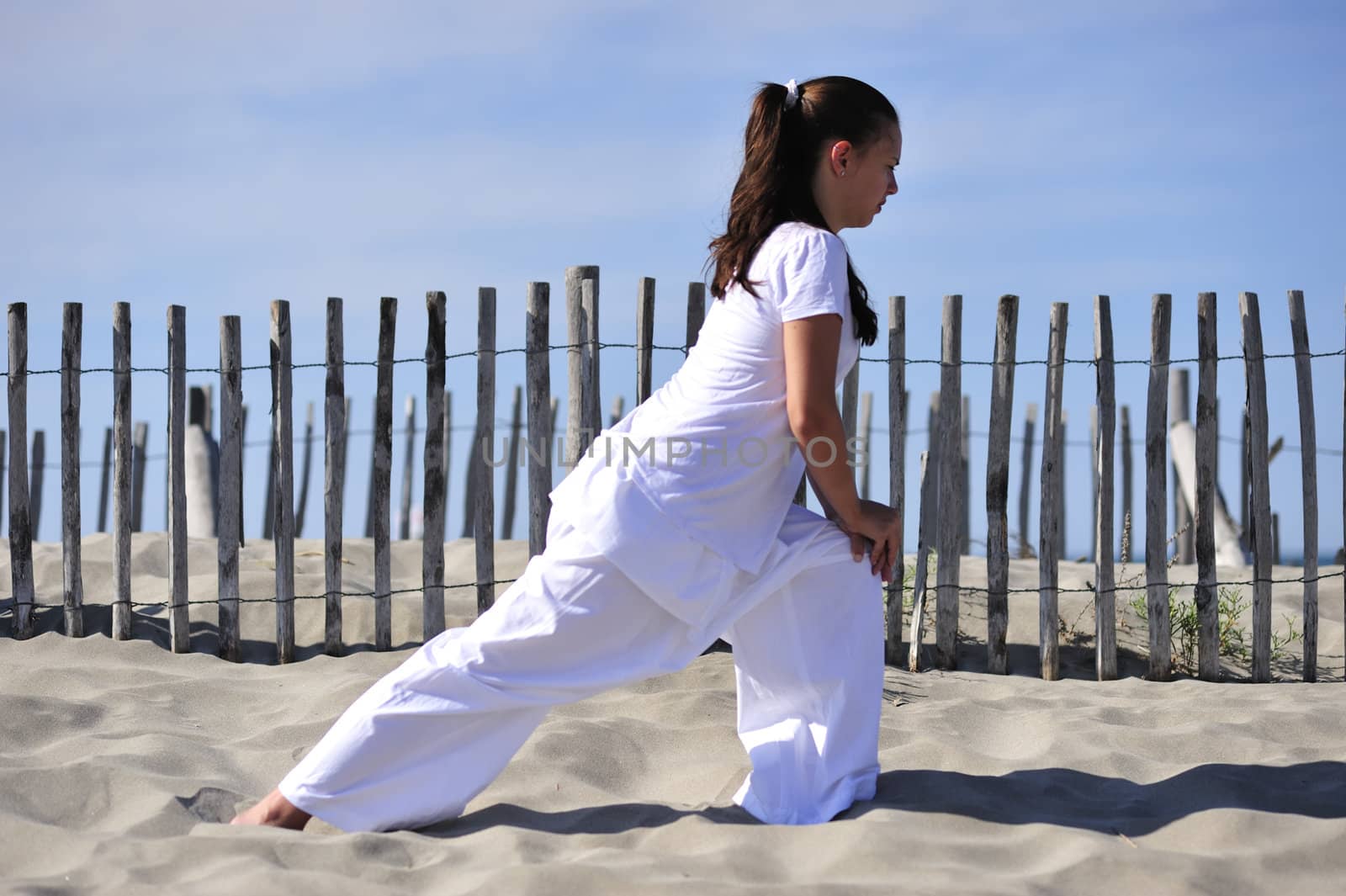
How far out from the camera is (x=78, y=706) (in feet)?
12.5

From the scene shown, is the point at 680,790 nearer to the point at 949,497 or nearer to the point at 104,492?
the point at 949,497

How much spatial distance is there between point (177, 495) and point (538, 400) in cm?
155

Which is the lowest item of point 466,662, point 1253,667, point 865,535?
point 1253,667

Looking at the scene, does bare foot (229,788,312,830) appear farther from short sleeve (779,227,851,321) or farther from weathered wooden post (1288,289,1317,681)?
weathered wooden post (1288,289,1317,681)

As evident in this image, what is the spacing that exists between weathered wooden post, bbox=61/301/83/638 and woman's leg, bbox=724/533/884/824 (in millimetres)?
3622

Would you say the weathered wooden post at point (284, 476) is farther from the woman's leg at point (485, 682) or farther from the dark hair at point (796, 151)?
the dark hair at point (796, 151)

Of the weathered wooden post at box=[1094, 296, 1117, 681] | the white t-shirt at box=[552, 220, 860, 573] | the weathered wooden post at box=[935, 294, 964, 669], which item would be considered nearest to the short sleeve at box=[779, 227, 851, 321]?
the white t-shirt at box=[552, 220, 860, 573]

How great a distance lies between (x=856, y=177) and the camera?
2.61 meters

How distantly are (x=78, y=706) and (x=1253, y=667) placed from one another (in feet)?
14.4

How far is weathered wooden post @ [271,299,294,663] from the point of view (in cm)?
500

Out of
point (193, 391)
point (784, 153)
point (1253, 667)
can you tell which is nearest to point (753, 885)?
point (784, 153)

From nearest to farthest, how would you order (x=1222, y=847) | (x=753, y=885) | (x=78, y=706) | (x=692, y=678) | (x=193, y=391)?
(x=753, y=885)
(x=1222, y=847)
(x=78, y=706)
(x=692, y=678)
(x=193, y=391)

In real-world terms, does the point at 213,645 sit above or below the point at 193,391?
below

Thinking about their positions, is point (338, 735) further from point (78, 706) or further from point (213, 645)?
point (213, 645)
